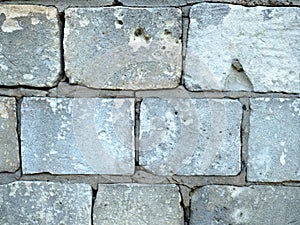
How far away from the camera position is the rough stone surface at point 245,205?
190cm

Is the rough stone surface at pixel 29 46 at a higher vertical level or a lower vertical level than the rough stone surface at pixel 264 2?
lower

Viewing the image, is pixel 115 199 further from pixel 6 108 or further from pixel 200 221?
pixel 6 108

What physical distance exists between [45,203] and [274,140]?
1.00 meters

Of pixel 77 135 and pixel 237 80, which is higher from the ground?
pixel 237 80

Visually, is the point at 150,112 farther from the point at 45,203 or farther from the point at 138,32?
the point at 45,203

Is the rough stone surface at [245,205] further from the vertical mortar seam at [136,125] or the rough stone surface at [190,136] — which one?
the vertical mortar seam at [136,125]

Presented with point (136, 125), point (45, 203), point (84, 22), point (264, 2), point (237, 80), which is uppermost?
point (264, 2)

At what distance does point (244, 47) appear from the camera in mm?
1837

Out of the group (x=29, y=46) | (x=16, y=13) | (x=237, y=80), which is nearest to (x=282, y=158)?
(x=237, y=80)

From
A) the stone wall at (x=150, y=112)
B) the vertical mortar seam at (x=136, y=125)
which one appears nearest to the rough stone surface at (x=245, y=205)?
the stone wall at (x=150, y=112)

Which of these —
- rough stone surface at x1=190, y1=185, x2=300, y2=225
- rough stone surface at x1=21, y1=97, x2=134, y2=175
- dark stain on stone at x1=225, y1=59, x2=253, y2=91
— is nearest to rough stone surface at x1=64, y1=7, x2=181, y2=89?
rough stone surface at x1=21, y1=97, x2=134, y2=175

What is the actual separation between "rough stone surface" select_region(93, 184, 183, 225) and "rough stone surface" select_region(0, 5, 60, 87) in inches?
20.9

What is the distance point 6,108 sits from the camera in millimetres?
1853

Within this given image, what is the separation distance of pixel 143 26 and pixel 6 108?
654 mm
